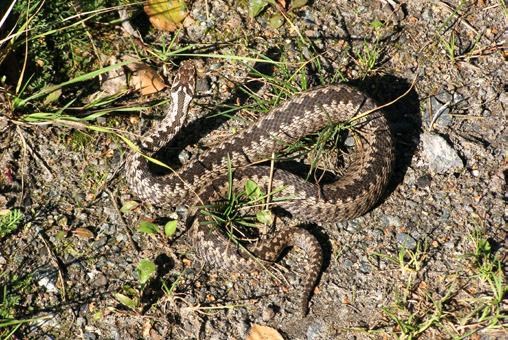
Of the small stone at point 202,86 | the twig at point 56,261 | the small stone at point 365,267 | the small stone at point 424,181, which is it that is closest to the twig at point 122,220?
the twig at point 56,261

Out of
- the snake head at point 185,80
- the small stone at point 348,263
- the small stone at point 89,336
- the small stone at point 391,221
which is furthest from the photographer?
the snake head at point 185,80

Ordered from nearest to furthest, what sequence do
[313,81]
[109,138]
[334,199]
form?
[334,199], [109,138], [313,81]

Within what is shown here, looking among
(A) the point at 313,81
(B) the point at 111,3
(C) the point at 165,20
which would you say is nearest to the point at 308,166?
(A) the point at 313,81

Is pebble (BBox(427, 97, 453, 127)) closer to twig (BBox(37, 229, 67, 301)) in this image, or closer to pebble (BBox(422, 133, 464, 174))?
pebble (BBox(422, 133, 464, 174))

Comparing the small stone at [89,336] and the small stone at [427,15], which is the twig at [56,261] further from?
the small stone at [427,15]

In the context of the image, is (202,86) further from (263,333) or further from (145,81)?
(263,333)

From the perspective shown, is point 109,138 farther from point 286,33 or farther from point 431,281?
point 431,281

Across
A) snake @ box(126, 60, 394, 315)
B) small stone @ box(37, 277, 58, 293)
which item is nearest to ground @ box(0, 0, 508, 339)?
small stone @ box(37, 277, 58, 293)
